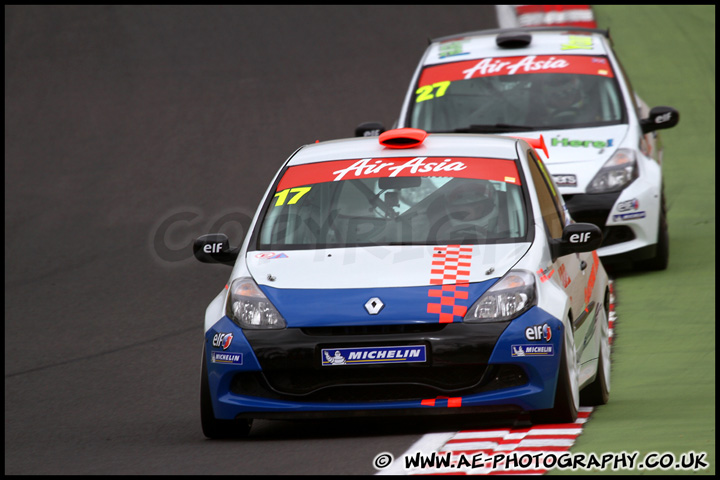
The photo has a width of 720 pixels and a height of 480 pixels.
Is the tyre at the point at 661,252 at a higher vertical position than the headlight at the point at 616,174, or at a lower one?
lower

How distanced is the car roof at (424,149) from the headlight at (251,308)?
4.45 ft

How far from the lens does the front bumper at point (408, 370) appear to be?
702 centimetres

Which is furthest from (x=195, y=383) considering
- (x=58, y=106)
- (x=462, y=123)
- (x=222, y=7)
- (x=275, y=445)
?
(x=222, y=7)

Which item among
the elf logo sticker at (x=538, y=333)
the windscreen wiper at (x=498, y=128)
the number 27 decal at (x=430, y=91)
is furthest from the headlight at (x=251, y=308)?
the number 27 decal at (x=430, y=91)

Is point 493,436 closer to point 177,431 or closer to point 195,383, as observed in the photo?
point 177,431

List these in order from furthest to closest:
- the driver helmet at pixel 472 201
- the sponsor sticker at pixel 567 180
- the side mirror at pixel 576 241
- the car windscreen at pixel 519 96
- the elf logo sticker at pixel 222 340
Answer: the car windscreen at pixel 519 96, the sponsor sticker at pixel 567 180, the driver helmet at pixel 472 201, the side mirror at pixel 576 241, the elf logo sticker at pixel 222 340

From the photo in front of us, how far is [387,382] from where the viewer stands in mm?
7086

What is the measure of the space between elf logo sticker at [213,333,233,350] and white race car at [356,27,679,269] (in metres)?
5.33

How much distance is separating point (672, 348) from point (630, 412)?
2.10 meters

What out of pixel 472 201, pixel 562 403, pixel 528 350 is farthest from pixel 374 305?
pixel 472 201

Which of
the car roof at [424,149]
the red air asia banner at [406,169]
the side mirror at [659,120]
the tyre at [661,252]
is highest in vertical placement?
the car roof at [424,149]

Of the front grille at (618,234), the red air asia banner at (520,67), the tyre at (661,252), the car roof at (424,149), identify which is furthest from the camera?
the red air asia banner at (520,67)

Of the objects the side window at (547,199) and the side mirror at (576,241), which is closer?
the side mirror at (576,241)

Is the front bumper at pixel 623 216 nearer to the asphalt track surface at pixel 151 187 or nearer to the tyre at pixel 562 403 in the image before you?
the asphalt track surface at pixel 151 187
